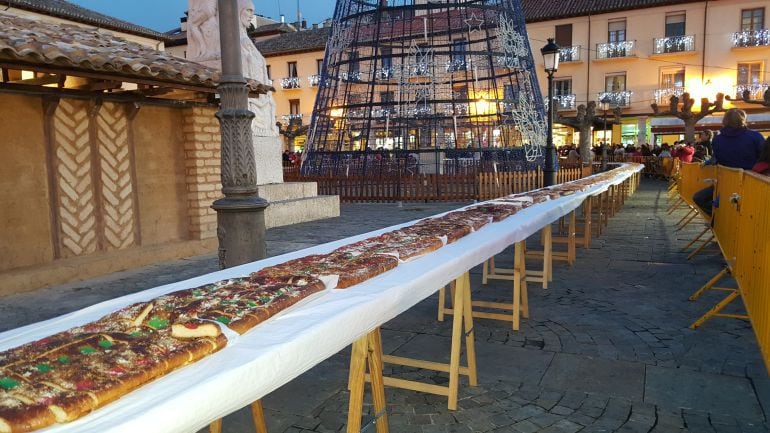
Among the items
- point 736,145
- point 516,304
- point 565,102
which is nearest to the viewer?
point 516,304

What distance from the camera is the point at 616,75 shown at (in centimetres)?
3781

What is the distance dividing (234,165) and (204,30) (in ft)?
27.8

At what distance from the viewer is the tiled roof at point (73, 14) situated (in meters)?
24.3

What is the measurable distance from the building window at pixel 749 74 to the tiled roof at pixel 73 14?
36.3 m

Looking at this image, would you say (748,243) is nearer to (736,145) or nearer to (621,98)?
(736,145)

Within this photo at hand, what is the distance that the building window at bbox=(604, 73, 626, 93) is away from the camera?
124 ft

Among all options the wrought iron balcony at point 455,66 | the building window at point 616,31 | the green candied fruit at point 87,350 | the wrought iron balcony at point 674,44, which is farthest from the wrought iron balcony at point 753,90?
the green candied fruit at point 87,350

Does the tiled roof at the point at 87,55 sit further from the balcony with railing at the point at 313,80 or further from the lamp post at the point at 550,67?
the balcony with railing at the point at 313,80

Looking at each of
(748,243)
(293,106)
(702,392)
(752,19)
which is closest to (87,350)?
(702,392)

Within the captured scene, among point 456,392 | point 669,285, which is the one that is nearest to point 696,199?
point 669,285

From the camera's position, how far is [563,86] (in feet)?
130

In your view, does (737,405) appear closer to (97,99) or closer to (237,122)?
(237,122)

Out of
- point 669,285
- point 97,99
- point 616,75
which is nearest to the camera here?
point 669,285

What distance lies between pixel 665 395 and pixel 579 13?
39.2 meters
